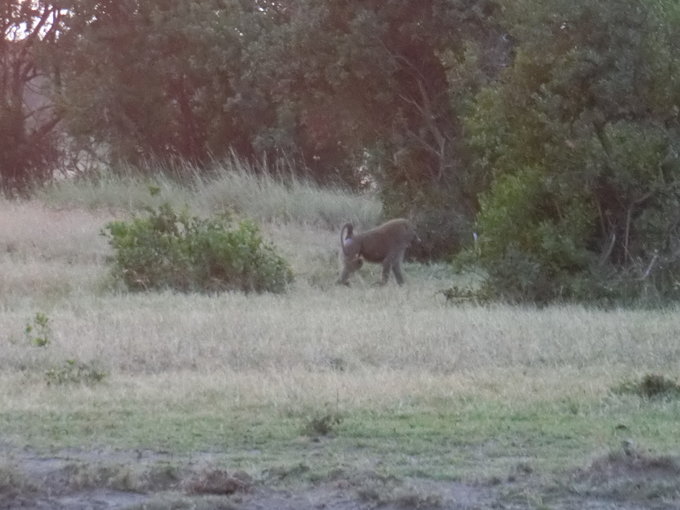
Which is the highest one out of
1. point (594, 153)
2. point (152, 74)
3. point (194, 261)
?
point (152, 74)

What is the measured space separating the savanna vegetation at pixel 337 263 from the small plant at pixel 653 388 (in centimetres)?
3

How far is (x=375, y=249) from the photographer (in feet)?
53.4

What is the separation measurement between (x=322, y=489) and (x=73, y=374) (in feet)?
12.0

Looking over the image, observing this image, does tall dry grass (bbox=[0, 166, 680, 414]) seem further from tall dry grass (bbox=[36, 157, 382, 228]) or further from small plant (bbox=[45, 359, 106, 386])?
tall dry grass (bbox=[36, 157, 382, 228])

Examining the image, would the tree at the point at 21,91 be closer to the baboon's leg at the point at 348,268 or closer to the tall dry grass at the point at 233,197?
the tall dry grass at the point at 233,197

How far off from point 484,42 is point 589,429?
12532mm

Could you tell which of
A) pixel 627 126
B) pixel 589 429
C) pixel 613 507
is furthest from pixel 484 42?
pixel 613 507

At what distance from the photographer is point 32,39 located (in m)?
29.2

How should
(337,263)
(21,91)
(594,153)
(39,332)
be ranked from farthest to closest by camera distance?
1. (21,91)
2. (337,263)
3. (594,153)
4. (39,332)

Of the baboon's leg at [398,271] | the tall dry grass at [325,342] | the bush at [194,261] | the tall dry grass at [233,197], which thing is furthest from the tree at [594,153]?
the tall dry grass at [233,197]

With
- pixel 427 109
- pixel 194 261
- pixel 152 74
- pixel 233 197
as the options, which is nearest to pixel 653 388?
pixel 194 261

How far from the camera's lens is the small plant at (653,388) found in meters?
8.35

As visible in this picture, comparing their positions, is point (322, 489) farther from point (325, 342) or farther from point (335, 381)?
point (325, 342)

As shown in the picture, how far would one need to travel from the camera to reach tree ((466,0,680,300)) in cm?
1317
